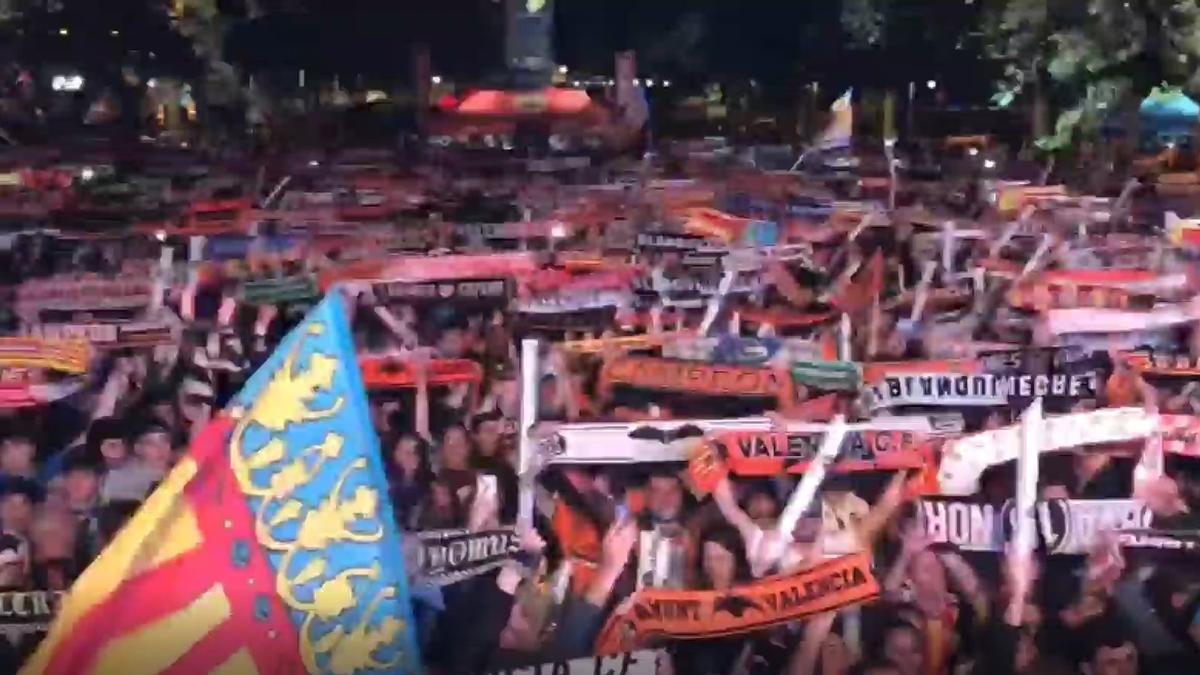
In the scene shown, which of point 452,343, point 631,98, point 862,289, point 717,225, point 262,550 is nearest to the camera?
point 262,550

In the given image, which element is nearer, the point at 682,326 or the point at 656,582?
the point at 656,582

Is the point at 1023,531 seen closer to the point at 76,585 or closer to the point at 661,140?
the point at 76,585

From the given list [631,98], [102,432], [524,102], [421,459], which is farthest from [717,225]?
[631,98]

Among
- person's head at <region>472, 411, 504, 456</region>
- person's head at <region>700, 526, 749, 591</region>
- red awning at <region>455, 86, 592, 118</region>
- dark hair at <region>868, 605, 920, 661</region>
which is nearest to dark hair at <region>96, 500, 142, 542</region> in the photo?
person's head at <region>472, 411, 504, 456</region>

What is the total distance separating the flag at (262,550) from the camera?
151 centimetres

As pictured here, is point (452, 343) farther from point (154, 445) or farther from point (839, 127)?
point (839, 127)

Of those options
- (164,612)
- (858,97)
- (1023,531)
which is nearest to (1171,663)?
(1023,531)

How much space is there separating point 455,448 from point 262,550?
353mm

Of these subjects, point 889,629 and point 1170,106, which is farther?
point 1170,106

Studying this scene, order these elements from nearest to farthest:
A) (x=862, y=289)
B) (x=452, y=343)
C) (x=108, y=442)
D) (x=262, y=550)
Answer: (x=262, y=550) < (x=108, y=442) < (x=452, y=343) < (x=862, y=289)

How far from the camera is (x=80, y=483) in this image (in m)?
1.74

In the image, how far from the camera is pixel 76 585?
5.20 ft

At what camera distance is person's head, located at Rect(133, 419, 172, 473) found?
173cm

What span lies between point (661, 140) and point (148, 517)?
4.49 metres
